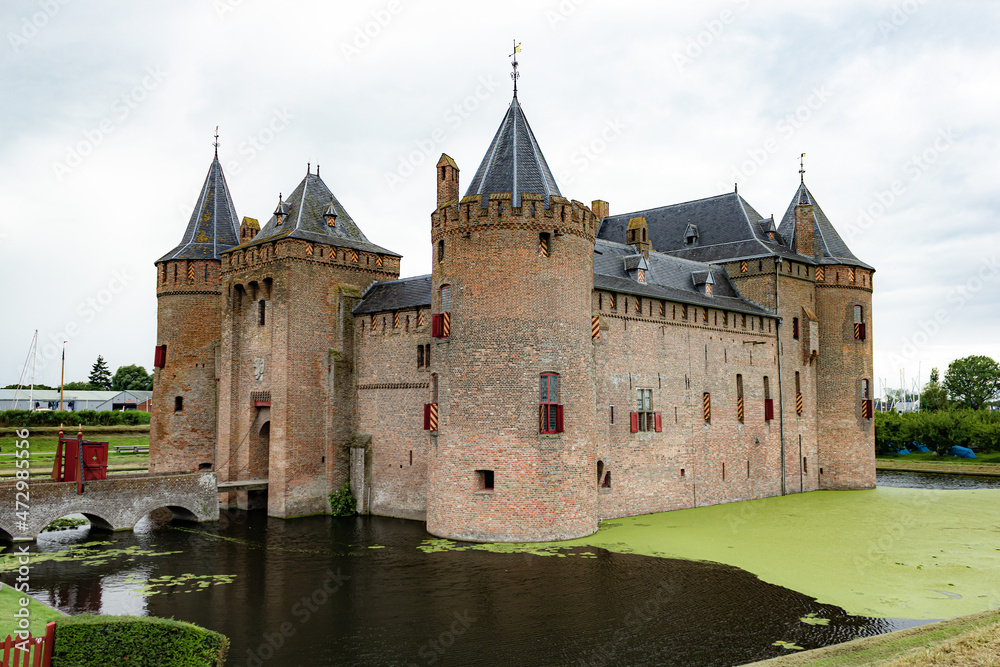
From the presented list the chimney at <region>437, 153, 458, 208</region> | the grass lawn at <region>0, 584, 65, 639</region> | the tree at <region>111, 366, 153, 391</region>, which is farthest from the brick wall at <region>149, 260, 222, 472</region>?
the tree at <region>111, 366, 153, 391</region>

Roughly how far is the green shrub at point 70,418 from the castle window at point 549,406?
91.6 ft

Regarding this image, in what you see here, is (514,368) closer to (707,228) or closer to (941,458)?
(707,228)

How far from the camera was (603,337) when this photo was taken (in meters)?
22.3

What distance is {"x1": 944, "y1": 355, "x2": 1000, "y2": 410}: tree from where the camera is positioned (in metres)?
69.3

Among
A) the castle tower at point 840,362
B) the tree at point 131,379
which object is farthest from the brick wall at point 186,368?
the tree at point 131,379

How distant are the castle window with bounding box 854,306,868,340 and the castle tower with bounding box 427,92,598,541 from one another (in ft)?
51.7

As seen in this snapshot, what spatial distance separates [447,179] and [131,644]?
15.6 meters

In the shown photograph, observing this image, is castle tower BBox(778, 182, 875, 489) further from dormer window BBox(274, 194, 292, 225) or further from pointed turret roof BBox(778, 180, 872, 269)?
dormer window BBox(274, 194, 292, 225)

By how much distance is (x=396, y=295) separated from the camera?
2445 centimetres

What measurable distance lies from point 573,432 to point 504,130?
8.71m

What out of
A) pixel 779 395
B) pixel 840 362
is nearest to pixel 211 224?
pixel 779 395

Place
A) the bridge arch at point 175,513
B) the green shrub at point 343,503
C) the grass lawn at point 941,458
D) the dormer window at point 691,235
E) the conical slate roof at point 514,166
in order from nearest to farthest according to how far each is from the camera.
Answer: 1. the conical slate roof at point 514,166
2. the bridge arch at point 175,513
3. the green shrub at point 343,503
4. the dormer window at point 691,235
5. the grass lawn at point 941,458

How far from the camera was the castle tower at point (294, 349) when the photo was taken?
2380 centimetres

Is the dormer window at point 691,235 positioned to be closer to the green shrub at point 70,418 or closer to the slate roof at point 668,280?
the slate roof at point 668,280
